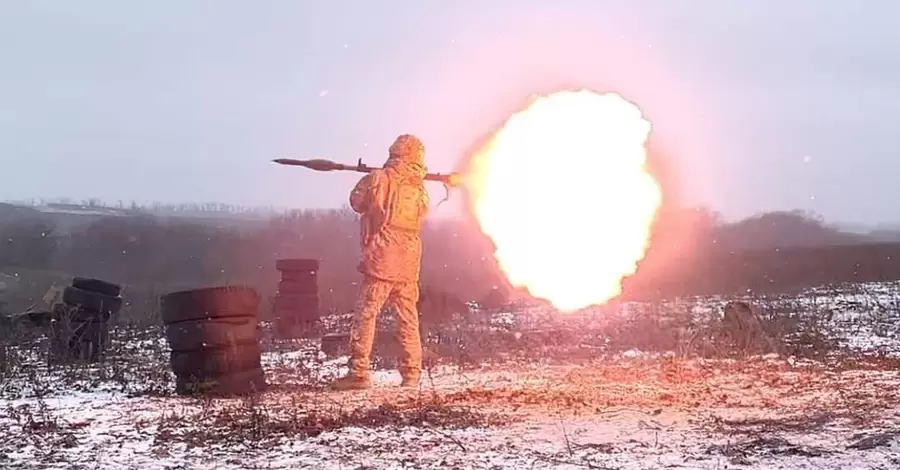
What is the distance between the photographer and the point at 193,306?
978 centimetres

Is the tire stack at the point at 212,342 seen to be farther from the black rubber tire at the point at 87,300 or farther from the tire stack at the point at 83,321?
the black rubber tire at the point at 87,300

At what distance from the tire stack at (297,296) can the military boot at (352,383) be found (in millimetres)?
7910

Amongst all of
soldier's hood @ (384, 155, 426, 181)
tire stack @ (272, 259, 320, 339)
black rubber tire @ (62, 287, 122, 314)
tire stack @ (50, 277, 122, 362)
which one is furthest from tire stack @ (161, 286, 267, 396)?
tire stack @ (272, 259, 320, 339)

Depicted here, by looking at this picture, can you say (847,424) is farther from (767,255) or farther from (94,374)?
(767,255)

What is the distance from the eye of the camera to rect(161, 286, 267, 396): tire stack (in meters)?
9.64

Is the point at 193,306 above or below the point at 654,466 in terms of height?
above

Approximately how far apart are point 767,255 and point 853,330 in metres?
28.3

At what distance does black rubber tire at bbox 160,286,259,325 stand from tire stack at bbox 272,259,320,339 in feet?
26.2

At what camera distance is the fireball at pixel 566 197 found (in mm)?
11836

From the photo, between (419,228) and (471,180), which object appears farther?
(471,180)

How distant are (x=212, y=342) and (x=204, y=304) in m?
0.43

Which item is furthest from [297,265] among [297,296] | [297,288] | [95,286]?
[95,286]

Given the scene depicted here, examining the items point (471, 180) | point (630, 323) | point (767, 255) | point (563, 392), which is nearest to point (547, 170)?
point (471, 180)

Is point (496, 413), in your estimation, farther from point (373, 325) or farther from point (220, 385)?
point (220, 385)
